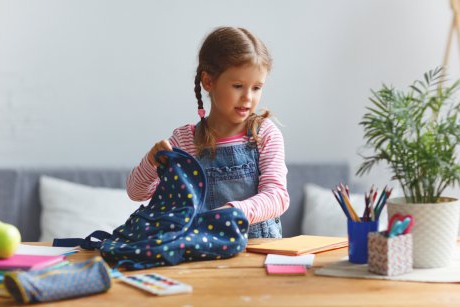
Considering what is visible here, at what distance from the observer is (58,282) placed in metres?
1.24

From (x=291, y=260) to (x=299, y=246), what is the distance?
12 cm

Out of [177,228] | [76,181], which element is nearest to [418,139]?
[177,228]

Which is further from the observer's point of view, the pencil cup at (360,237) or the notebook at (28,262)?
the pencil cup at (360,237)

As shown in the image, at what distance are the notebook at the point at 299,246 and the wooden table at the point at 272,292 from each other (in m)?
0.16

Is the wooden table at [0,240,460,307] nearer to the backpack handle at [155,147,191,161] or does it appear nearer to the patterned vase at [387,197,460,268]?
the patterned vase at [387,197,460,268]

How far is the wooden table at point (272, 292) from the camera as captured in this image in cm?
121

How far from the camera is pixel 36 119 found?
370cm

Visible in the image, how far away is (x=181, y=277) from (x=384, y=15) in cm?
276

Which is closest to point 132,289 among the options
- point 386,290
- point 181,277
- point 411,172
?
point 181,277

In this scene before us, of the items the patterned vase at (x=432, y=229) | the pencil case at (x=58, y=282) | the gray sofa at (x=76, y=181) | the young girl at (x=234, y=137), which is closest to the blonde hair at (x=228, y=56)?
the young girl at (x=234, y=137)

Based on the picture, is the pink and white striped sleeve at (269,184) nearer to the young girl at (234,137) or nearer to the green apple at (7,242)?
the young girl at (234,137)

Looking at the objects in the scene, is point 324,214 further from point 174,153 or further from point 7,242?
point 7,242

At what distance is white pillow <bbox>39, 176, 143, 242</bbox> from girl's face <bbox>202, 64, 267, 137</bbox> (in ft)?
4.82

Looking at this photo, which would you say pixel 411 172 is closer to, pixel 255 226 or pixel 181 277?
pixel 181 277
